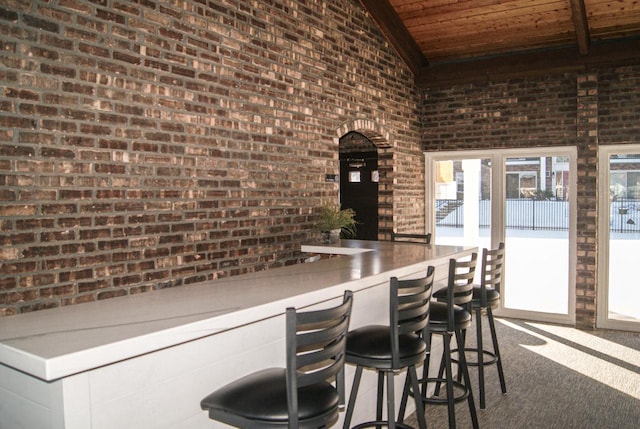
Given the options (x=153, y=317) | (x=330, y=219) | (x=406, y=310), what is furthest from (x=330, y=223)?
(x=153, y=317)

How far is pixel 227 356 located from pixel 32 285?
3.98 ft

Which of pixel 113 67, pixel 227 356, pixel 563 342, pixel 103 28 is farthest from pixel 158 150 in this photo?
pixel 563 342

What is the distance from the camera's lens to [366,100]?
621 centimetres

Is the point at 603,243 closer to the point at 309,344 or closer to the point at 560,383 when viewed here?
the point at 560,383

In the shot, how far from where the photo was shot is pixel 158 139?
3.61 meters

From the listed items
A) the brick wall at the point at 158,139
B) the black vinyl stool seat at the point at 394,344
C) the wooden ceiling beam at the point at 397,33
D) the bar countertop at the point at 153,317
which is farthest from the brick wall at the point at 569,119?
the black vinyl stool seat at the point at 394,344

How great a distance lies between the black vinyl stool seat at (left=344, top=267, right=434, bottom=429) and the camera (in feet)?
9.15

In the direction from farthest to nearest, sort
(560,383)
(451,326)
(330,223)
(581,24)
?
1. (581,24)
2. (330,223)
3. (560,383)
4. (451,326)

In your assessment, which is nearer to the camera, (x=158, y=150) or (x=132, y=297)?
(x=132, y=297)

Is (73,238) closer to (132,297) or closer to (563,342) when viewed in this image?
(132,297)

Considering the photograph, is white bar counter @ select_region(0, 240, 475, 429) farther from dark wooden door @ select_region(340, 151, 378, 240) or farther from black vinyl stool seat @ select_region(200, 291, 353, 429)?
dark wooden door @ select_region(340, 151, 378, 240)

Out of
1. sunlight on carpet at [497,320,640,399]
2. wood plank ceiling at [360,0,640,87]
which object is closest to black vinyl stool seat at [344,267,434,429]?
sunlight on carpet at [497,320,640,399]

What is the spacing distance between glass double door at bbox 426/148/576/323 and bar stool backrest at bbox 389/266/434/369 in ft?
15.3

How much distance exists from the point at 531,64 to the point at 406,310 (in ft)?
16.5
